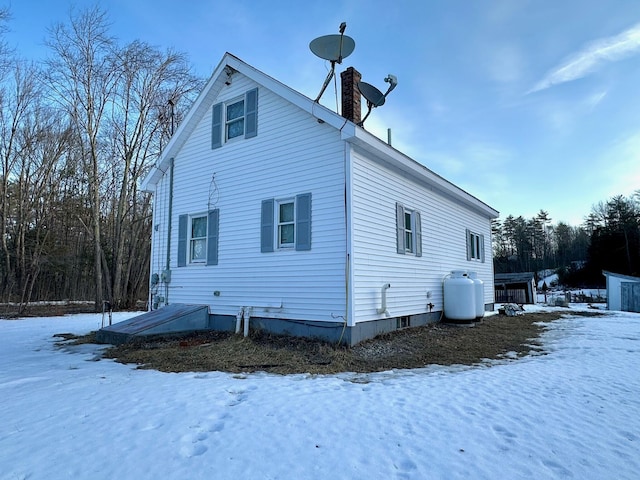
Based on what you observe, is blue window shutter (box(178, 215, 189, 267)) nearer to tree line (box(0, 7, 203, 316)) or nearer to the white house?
the white house

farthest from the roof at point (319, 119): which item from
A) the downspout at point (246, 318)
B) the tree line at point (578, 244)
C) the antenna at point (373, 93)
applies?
the tree line at point (578, 244)

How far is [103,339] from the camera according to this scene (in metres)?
8.35

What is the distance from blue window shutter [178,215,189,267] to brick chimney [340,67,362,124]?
16.5ft

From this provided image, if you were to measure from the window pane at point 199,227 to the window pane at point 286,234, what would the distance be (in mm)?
2649

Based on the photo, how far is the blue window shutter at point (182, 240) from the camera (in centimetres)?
1018

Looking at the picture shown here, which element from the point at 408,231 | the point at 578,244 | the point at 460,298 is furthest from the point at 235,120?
the point at 578,244

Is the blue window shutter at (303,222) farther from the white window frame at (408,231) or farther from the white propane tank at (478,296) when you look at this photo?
the white propane tank at (478,296)

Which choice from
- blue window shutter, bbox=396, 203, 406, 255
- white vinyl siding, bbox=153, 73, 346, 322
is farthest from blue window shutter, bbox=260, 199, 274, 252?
blue window shutter, bbox=396, 203, 406, 255

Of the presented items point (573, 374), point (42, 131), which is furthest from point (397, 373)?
point (42, 131)

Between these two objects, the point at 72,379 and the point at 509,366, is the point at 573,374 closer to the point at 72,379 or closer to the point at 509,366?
Result: the point at 509,366

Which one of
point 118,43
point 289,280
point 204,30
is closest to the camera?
point 289,280

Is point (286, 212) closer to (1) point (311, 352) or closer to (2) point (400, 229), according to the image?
(2) point (400, 229)

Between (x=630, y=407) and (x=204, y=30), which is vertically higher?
(x=204, y=30)

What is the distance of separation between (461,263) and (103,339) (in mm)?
10613
